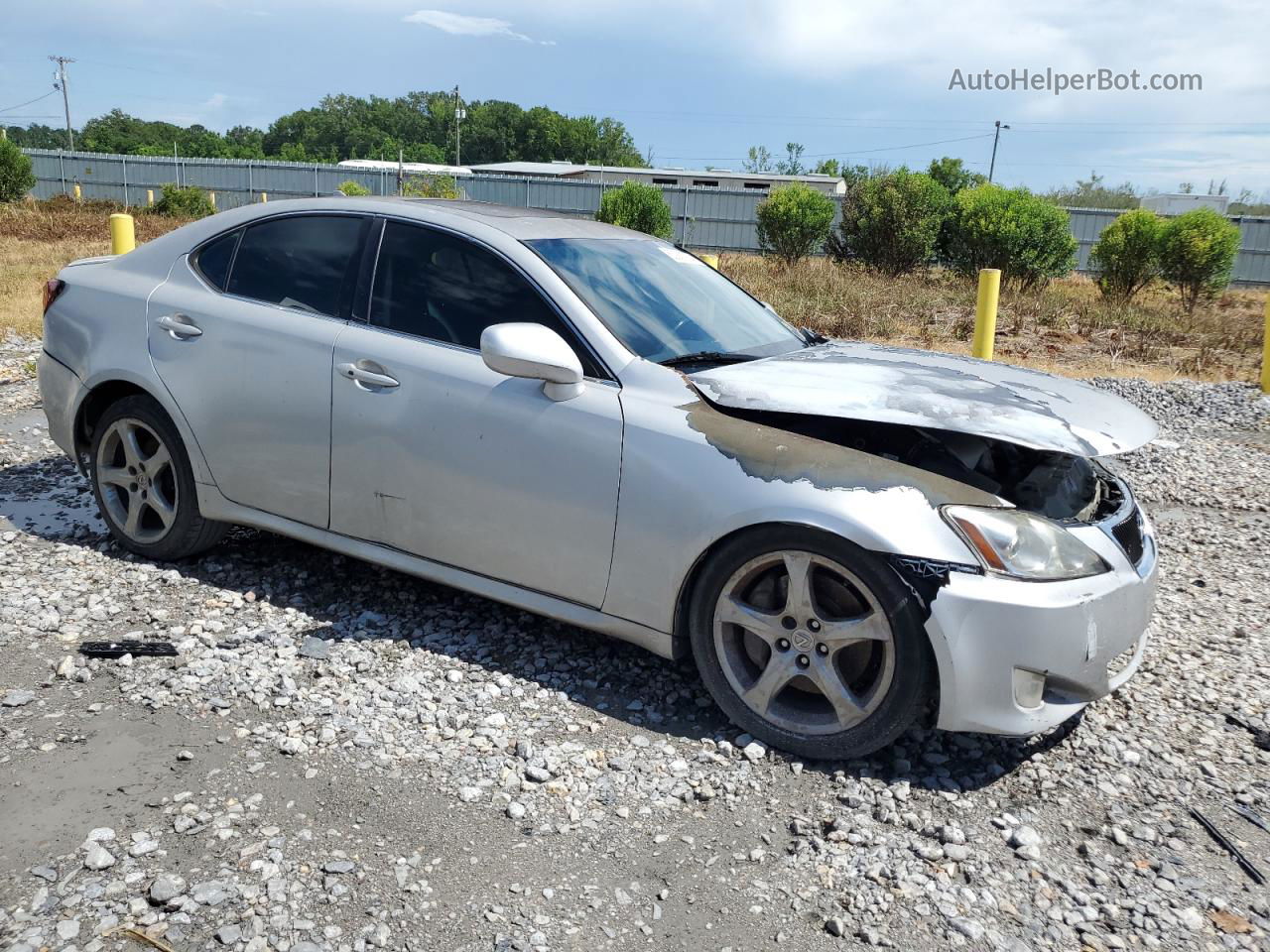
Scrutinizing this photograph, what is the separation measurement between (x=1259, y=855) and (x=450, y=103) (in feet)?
451

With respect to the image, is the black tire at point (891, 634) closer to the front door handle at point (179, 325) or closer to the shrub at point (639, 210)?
the front door handle at point (179, 325)

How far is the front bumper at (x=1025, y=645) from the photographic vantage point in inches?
116

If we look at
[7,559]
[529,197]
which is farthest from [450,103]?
[7,559]

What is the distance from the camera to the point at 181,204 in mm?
37094

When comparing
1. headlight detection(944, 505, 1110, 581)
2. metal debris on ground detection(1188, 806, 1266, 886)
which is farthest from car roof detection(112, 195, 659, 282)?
metal debris on ground detection(1188, 806, 1266, 886)

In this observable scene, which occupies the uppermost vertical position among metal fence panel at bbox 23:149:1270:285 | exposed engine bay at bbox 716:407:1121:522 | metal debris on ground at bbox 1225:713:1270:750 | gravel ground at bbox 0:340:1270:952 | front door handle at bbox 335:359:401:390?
metal fence panel at bbox 23:149:1270:285

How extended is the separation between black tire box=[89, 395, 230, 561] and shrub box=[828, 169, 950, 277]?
60.5 ft

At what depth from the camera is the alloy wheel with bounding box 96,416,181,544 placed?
456 centimetres

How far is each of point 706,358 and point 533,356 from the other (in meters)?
0.74

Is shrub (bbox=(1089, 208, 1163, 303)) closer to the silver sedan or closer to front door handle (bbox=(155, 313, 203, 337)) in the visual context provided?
the silver sedan

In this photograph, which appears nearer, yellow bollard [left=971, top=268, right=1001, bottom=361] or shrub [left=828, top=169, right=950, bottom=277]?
yellow bollard [left=971, top=268, right=1001, bottom=361]

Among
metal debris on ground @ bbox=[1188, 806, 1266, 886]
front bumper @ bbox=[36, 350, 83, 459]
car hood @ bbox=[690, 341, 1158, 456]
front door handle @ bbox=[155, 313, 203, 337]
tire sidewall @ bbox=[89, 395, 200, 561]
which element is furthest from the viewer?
front bumper @ bbox=[36, 350, 83, 459]

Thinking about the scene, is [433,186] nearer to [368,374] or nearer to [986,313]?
[986,313]

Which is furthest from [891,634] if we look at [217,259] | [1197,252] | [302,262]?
[1197,252]
